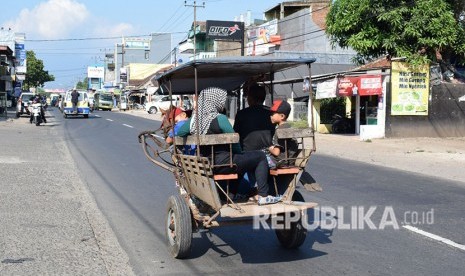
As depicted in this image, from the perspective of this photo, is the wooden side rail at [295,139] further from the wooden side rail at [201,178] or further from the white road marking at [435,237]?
the white road marking at [435,237]

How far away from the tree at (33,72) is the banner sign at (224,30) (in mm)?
58116

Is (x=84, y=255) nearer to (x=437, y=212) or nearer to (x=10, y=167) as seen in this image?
(x=437, y=212)

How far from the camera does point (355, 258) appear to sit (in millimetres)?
6137

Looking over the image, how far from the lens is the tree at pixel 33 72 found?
102m

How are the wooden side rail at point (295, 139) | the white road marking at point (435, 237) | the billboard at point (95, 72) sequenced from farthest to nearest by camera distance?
the billboard at point (95, 72), the white road marking at point (435, 237), the wooden side rail at point (295, 139)

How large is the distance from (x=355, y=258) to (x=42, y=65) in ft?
354

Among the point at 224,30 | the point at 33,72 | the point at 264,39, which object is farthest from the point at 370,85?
the point at 33,72

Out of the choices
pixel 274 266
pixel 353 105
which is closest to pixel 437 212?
pixel 274 266

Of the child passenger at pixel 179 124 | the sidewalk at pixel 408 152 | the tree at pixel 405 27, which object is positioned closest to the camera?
the child passenger at pixel 179 124

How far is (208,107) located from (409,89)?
1920 centimetres

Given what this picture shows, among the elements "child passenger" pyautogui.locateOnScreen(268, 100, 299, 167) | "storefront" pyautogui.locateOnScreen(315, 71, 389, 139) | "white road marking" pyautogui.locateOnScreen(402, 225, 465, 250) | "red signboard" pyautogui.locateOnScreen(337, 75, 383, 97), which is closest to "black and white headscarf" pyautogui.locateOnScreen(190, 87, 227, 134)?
"child passenger" pyautogui.locateOnScreen(268, 100, 299, 167)

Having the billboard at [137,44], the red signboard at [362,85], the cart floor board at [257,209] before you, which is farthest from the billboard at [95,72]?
the cart floor board at [257,209]

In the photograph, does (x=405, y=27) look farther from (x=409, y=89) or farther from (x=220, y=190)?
(x=220, y=190)

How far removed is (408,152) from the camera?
757 inches
